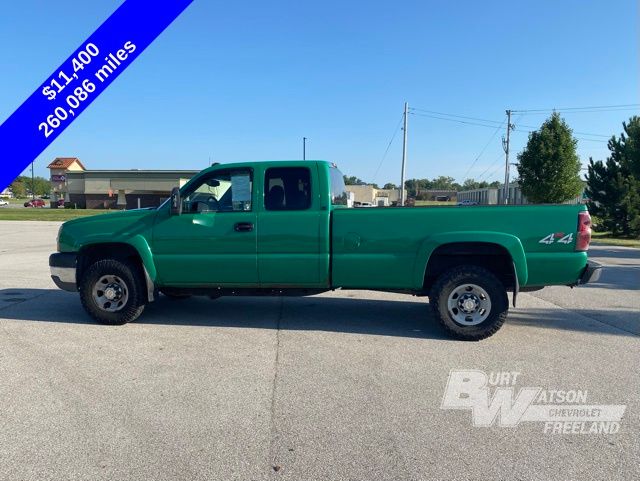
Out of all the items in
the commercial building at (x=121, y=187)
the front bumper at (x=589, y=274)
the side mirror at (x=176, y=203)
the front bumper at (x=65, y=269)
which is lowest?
the front bumper at (x=65, y=269)

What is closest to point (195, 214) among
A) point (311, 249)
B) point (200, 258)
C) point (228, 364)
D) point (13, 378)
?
point (200, 258)

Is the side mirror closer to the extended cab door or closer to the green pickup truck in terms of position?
the green pickup truck

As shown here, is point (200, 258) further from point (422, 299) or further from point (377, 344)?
point (422, 299)

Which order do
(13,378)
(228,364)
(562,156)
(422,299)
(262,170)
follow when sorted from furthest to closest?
1. (562,156)
2. (422,299)
3. (262,170)
4. (228,364)
5. (13,378)

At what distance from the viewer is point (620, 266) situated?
42.5 ft

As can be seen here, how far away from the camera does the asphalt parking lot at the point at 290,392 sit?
3016mm

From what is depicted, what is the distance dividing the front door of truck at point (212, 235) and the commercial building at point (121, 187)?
56735mm

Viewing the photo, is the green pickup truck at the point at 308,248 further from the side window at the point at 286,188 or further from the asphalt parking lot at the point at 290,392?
the asphalt parking lot at the point at 290,392

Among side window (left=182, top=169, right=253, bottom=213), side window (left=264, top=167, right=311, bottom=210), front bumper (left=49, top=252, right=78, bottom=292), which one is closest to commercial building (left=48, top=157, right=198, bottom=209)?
front bumper (left=49, top=252, right=78, bottom=292)

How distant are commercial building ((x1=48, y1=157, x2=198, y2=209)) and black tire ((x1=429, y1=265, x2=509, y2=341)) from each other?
191ft

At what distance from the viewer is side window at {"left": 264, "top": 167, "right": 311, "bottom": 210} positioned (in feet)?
19.2

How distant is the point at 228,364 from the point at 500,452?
8.66 ft

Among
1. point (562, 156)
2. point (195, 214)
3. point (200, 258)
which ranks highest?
point (562, 156)

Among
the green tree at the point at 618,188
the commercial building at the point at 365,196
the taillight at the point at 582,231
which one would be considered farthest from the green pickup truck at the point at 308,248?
the green tree at the point at 618,188
